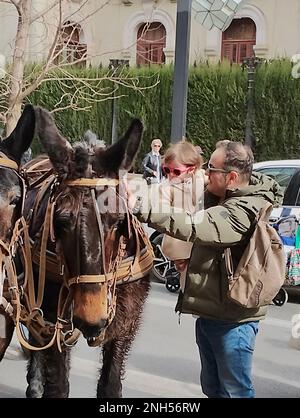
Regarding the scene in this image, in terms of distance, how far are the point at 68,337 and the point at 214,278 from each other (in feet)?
2.96

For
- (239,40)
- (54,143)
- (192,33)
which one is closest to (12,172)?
(54,143)

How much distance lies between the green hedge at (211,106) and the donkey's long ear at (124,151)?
14.9 m

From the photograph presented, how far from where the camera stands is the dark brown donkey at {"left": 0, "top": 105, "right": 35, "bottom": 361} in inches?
126

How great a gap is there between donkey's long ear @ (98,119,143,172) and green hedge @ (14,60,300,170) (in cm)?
1493

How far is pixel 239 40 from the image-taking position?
81.4 ft

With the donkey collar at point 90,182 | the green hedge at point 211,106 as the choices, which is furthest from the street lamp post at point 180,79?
the green hedge at point 211,106

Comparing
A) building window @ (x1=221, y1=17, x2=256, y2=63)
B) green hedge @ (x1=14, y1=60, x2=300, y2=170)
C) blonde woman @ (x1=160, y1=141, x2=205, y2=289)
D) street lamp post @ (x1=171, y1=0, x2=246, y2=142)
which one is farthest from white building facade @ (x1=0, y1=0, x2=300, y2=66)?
blonde woman @ (x1=160, y1=141, x2=205, y2=289)

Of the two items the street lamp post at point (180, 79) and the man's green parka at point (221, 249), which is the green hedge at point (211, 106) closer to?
the street lamp post at point (180, 79)

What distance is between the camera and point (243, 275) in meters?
3.30

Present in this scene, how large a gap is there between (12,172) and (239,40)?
74.2 ft

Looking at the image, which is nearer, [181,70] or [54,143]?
[54,143]

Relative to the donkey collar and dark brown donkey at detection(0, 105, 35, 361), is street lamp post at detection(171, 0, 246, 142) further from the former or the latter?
the donkey collar

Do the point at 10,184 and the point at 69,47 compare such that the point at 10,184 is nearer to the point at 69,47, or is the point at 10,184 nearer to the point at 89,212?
the point at 89,212
